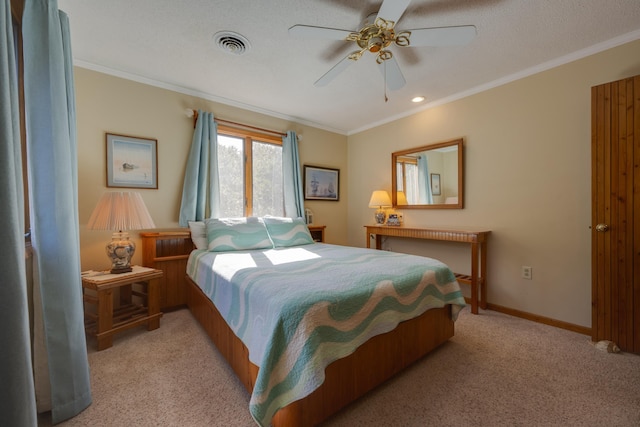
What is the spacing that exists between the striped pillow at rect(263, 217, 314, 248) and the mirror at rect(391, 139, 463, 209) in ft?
4.87

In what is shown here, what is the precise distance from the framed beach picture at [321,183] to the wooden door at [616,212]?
3.01 meters

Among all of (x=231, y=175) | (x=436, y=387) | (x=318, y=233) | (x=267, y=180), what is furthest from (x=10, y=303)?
(x=318, y=233)

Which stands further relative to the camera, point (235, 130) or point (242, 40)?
point (235, 130)

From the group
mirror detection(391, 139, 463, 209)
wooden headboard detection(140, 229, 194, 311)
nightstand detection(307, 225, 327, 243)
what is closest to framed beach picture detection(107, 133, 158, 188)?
wooden headboard detection(140, 229, 194, 311)

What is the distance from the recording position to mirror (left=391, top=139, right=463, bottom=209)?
121 inches

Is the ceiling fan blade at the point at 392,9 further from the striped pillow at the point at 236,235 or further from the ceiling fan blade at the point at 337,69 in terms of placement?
the striped pillow at the point at 236,235

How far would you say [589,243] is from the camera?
86.0 inches

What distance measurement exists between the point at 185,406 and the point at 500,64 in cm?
363

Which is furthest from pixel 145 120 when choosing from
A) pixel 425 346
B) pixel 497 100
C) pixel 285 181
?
pixel 497 100

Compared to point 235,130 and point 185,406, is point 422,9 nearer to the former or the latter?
point 235,130

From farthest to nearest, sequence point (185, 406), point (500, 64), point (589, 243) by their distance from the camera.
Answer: point (500, 64), point (589, 243), point (185, 406)

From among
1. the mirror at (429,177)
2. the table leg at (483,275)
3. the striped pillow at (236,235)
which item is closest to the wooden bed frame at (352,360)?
the striped pillow at (236,235)

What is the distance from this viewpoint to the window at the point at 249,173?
3254mm

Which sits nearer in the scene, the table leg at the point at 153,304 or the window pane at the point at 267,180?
the table leg at the point at 153,304
